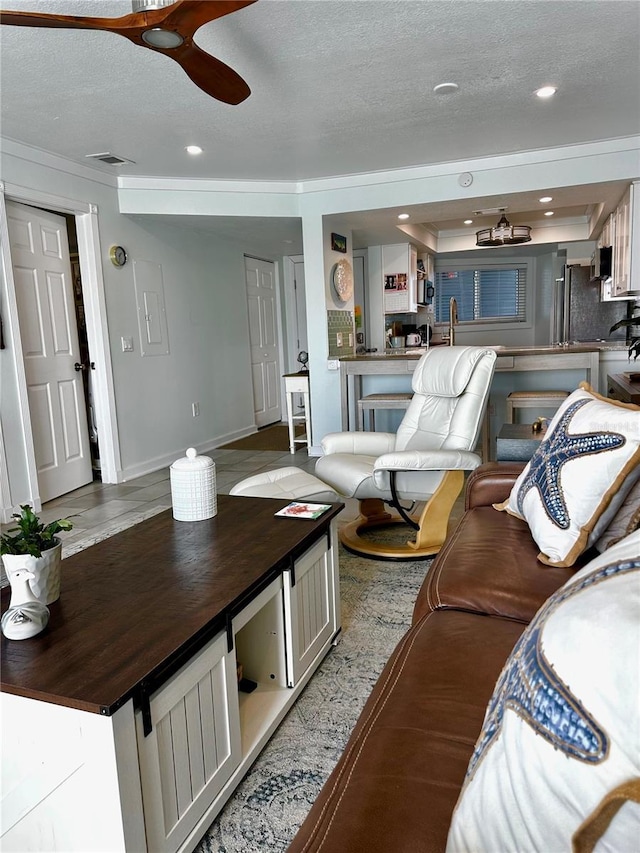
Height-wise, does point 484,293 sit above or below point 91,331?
above

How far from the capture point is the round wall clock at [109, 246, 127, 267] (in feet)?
15.6

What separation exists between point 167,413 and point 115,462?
834 mm

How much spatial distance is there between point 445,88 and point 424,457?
6.98ft

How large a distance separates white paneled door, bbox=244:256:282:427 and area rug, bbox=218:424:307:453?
0.30 m

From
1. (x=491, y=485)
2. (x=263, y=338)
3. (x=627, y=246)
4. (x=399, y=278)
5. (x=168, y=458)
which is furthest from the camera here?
(x=263, y=338)

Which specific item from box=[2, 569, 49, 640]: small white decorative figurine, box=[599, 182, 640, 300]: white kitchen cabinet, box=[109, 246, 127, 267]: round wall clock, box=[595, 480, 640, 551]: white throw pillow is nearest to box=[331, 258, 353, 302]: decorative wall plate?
box=[109, 246, 127, 267]: round wall clock

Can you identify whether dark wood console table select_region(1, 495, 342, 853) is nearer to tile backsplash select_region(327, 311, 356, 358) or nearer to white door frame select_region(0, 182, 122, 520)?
white door frame select_region(0, 182, 122, 520)

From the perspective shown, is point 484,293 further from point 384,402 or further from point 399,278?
point 384,402

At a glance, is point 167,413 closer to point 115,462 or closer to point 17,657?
point 115,462

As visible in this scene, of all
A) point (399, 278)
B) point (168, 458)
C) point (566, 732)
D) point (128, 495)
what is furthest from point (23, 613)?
point (399, 278)

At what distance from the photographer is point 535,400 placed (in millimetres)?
4328

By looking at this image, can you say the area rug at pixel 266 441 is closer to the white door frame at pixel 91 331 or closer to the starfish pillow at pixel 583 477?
the white door frame at pixel 91 331

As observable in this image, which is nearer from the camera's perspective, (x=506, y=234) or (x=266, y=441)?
(x=506, y=234)

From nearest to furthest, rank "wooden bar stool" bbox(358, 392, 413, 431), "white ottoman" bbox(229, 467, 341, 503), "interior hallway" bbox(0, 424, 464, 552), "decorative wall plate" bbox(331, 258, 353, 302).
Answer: "white ottoman" bbox(229, 467, 341, 503) < "interior hallway" bbox(0, 424, 464, 552) < "wooden bar stool" bbox(358, 392, 413, 431) < "decorative wall plate" bbox(331, 258, 353, 302)
